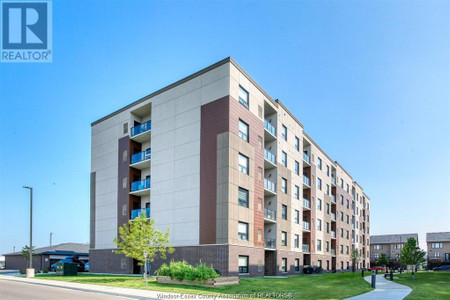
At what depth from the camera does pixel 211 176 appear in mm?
30469

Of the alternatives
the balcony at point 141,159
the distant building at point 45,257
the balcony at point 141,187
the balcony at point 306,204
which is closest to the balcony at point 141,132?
the balcony at point 141,159

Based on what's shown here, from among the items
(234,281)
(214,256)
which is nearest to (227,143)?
(214,256)

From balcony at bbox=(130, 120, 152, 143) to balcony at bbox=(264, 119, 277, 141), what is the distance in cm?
1133

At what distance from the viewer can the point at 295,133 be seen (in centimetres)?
4506

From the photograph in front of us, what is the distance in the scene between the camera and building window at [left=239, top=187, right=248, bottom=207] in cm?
3130

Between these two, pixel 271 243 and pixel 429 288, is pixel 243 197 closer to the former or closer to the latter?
pixel 271 243

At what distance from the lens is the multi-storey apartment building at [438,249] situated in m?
94.9

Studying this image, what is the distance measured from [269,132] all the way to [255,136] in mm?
3562

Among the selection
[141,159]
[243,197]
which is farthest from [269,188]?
[141,159]

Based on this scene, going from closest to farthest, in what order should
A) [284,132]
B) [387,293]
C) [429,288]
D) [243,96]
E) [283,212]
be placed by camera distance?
[387,293] < [429,288] < [243,96] < [283,212] < [284,132]

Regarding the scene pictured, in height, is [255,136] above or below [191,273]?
above

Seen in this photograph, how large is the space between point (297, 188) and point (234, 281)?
76.2 feet

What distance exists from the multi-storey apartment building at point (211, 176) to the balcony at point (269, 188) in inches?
4.0

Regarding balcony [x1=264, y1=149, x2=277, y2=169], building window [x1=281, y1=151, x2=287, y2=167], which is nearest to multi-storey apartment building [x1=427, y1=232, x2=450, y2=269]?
building window [x1=281, y1=151, x2=287, y2=167]
